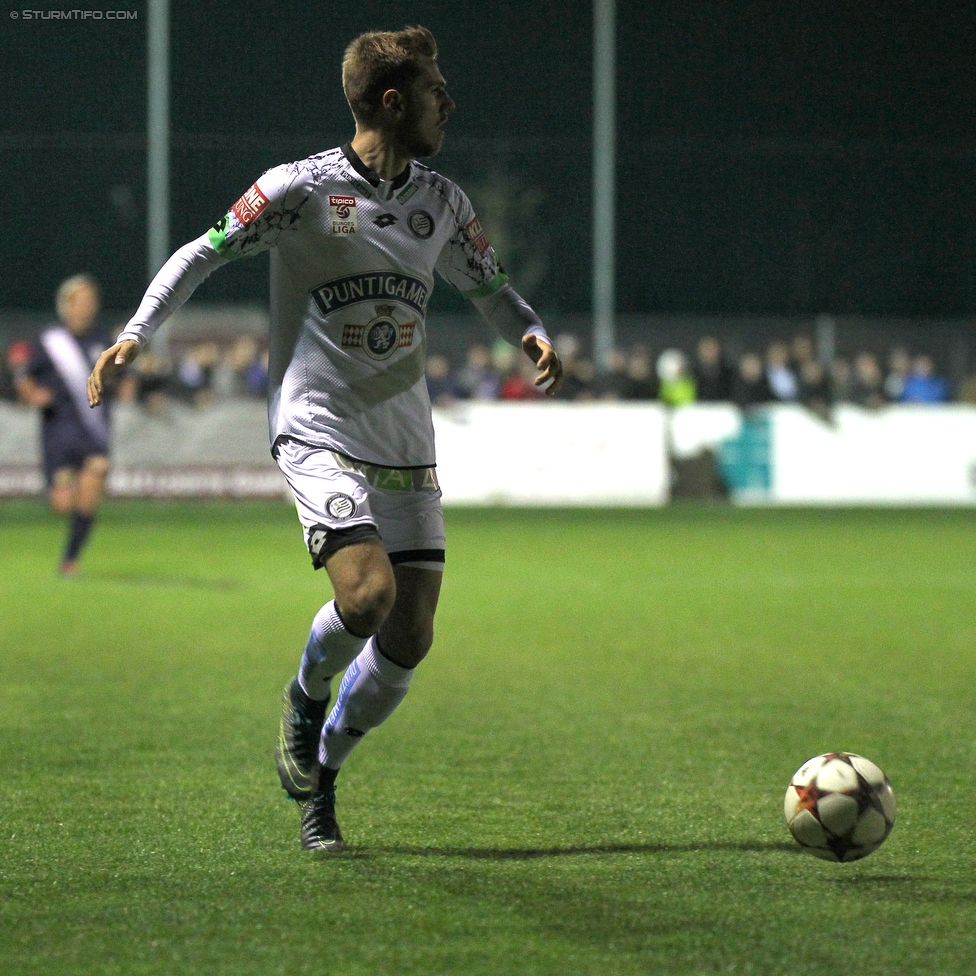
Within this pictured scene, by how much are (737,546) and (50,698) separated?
32.4 feet

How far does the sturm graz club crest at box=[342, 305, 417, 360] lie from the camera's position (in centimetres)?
511

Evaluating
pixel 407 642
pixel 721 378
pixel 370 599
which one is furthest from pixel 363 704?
pixel 721 378

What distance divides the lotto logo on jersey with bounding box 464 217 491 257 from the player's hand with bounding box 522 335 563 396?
1.01 ft

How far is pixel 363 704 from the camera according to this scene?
5211 millimetres

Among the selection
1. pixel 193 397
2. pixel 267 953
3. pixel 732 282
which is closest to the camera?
pixel 267 953

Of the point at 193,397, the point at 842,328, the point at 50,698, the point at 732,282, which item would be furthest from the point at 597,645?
the point at 732,282

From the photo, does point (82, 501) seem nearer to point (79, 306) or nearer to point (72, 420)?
point (72, 420)

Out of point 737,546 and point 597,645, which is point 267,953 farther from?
point 737,546

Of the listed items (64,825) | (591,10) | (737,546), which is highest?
(591,10)

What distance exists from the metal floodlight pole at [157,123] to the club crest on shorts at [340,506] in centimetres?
2292

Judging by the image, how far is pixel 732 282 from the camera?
35.2 metres

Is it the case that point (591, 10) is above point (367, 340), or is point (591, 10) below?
above

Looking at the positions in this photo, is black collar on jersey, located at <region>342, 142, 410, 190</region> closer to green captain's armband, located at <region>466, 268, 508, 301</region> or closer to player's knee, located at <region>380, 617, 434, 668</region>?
green captain's armband, located at <region>466, 268, 508, 301</region>

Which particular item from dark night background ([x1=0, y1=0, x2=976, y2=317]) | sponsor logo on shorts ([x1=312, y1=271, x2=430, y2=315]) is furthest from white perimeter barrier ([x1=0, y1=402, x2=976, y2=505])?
sponsor logo on shorts ([x1=312, y1=271, x2=430, y2=315])
